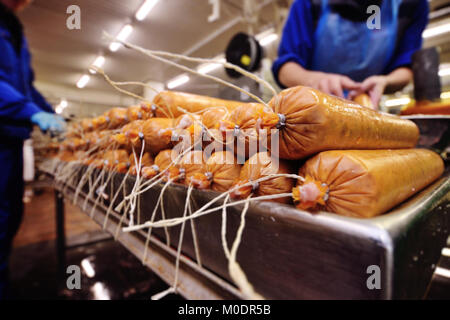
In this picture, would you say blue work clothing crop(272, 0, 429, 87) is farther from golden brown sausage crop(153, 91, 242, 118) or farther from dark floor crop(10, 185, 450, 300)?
dark floor crop(10, 185, 450, 300)

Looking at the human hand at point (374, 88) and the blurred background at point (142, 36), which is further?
the human hand at point (374, 88)

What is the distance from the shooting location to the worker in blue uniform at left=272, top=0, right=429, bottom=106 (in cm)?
147

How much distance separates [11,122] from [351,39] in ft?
9.06

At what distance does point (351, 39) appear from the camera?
5.04 ft

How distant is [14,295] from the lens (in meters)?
2.11

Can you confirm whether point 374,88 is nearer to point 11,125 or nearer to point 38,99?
point 11,125

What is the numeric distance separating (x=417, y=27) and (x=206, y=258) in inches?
89.0

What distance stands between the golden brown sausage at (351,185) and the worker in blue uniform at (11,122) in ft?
7.21

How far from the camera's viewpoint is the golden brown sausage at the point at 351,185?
391 mm

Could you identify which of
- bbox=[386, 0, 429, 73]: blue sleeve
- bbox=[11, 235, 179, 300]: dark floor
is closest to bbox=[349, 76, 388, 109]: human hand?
bbox=[386, 0, 429, 73]: blue sleeve

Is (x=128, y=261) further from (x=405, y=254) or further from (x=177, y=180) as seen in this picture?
(x=405, y=254)

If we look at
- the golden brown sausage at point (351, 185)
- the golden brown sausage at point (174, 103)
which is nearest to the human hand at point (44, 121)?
the golden brown sausage at point (174, 103)

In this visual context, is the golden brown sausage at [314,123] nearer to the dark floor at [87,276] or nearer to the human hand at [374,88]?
the human hand at [374,88]
